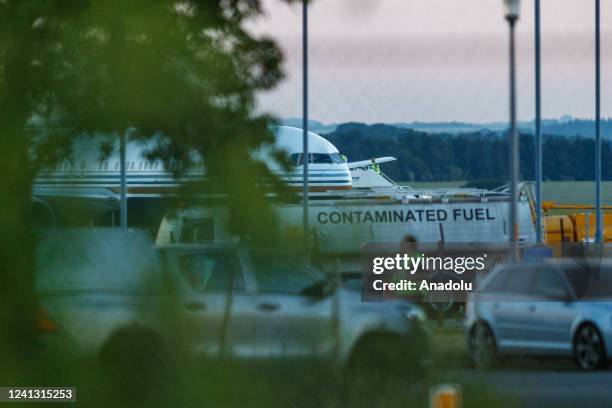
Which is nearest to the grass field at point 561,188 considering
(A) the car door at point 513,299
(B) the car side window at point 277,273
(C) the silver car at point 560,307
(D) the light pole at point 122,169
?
(B) the car side window at point 277,273

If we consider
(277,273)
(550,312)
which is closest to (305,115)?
(277,273)

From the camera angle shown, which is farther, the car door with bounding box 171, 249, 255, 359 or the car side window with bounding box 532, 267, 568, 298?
the car side window with bounding box 532, 267, 568, 298

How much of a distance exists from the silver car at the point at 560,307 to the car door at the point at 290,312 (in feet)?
16.9

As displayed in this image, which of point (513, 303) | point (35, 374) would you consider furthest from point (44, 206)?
point (513, 303)

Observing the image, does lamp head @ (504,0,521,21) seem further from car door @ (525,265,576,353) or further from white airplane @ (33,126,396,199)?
car door @ (525,265,576,353)

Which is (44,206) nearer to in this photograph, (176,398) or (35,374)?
(35,374)

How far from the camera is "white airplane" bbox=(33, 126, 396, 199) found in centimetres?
338

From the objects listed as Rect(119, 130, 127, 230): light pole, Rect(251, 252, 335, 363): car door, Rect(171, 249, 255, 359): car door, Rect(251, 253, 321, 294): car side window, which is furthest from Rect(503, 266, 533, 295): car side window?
Rect(119, 130, 127, 230): light pole

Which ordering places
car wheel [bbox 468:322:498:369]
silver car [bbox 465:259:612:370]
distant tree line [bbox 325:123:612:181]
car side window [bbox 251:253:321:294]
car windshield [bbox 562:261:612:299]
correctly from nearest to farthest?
car side window [bbox 251:253:321:294] → distant tree line [bbox 325:123:612:181] → car wheel [bbox 468:322:498:369] → silver car [bbox 465:259:612:370] → car windshield [bbox 562:261:612:299]

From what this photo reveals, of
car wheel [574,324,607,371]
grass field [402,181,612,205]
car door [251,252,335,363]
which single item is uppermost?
grass field [402,181,612,205]

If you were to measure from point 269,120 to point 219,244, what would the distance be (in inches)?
19.8

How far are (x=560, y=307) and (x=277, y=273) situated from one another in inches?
345

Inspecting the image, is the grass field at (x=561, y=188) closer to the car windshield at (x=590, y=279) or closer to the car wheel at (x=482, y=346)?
the car wheel at (x=482, y=346)

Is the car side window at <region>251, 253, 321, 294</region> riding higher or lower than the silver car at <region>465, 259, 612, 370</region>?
higher
